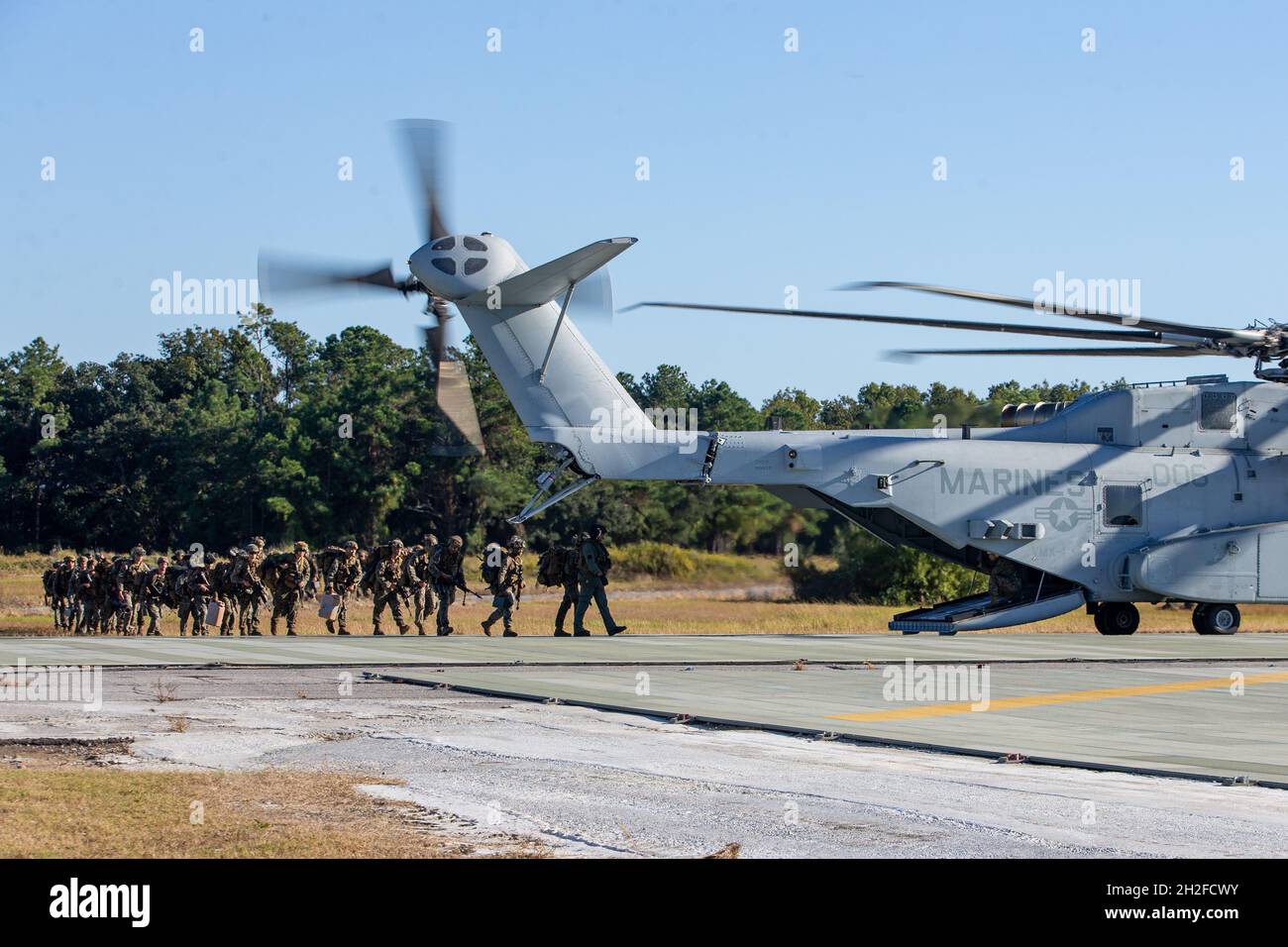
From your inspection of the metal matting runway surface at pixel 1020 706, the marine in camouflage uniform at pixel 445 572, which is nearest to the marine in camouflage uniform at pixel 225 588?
the marine in camouflage uniform at pixel 445 572

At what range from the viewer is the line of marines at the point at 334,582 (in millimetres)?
26078

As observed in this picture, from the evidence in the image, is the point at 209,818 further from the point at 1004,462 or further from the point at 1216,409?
the point at 1216,409

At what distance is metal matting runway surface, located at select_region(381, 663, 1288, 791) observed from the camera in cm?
1196

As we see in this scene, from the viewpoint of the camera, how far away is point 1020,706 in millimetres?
15391

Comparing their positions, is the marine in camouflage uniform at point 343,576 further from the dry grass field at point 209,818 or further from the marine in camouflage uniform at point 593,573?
the dry grass field at point 209,818

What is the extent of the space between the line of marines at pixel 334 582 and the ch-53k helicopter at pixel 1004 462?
60.4 inches

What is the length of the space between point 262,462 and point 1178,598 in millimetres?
47318

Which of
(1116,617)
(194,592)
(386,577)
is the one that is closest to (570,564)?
(386,577)

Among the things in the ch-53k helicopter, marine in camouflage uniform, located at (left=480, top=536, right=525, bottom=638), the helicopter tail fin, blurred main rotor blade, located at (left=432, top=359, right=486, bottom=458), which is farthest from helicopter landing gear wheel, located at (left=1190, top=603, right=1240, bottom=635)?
blurred main rotor blade, located at (left=432, top=359, right=486, bottom=458)

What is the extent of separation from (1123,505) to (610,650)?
11.1 m

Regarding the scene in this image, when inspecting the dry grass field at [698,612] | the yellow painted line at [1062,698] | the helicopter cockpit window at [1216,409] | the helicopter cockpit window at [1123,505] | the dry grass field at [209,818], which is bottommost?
the dry grass field at [698,612]

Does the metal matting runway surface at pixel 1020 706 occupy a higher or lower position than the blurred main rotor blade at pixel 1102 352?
lower
